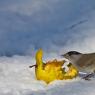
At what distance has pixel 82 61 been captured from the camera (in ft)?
17.1

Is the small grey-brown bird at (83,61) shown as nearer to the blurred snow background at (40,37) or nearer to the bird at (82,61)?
the bird at (82,61)

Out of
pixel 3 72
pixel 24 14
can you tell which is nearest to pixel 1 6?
pixel 24 14

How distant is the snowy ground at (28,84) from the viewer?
4742 mm

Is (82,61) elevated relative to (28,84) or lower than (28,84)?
elevated

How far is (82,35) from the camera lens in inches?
258

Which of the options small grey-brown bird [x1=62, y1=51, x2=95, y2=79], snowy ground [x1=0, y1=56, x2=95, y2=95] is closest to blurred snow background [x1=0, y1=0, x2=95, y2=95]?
snowy ground [x1=0, y1=56, x2=95, y2=95]

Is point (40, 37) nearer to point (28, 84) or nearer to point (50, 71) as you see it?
point (50, 71)

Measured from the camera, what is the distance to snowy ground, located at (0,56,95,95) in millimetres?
4742

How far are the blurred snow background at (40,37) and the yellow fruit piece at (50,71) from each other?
0.07 meters

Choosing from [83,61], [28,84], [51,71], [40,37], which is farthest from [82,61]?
[40,37]

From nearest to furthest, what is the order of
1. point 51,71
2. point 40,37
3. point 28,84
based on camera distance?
point 28,84 < point 51,71 < point 40,37

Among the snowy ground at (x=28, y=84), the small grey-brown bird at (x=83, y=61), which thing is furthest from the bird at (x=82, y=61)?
the snowy ground at (x=28, y=84)

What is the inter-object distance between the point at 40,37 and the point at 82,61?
4.91 feet

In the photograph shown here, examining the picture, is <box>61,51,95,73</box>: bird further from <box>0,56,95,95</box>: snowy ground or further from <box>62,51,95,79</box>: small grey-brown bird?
<box>0,56,95,95</box>: snowy ground
